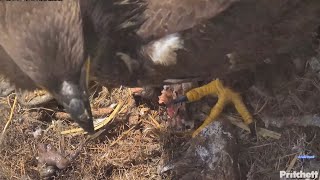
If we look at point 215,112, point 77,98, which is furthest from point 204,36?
point 215,112

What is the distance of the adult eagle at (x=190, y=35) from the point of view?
3271 millimetres

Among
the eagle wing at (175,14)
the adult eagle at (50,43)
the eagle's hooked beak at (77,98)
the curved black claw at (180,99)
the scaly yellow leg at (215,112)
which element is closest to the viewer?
the adult eagle at (50,43)

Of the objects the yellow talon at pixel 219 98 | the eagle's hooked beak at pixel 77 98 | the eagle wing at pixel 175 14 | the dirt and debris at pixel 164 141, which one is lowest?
the dirt and debris at pixel 164 141

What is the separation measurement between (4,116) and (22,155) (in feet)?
1.36

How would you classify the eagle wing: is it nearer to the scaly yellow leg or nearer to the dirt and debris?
the dirt and debris

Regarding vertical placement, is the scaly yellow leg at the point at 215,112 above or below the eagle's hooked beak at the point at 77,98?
below

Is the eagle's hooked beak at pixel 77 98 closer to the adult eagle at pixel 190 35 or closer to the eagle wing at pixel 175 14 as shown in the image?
the adult eagle at pixel 190 35

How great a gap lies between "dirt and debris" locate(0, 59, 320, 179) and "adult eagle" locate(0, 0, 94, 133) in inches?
60.6

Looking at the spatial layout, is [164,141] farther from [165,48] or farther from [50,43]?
[50,43]

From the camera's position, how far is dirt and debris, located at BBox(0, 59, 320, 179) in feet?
Result: 13.6

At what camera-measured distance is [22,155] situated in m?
4.57

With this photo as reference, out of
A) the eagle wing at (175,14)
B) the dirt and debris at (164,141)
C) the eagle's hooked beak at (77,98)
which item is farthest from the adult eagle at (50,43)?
the dirt and debris at (164,141)

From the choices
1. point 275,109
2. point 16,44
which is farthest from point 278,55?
point 16,44

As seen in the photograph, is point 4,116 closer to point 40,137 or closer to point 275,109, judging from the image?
point 40,137
